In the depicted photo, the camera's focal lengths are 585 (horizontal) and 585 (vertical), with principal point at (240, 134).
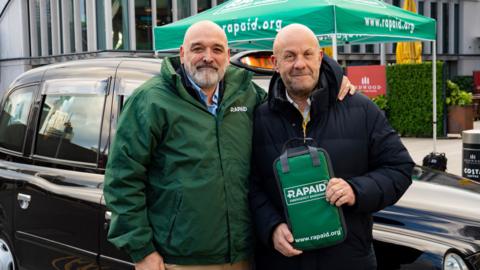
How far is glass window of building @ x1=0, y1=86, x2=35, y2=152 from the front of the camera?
422 cm

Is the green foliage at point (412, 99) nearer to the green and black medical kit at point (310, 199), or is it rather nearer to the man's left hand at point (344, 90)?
the man's left hand at point (344, 90)

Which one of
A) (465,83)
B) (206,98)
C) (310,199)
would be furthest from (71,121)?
(465,83)

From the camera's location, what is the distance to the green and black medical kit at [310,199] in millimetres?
2303

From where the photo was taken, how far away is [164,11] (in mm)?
26828

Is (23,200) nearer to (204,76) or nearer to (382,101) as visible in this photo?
(204,76)

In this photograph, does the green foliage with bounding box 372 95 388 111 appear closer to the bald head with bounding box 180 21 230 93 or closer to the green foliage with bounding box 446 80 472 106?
the green foliage with bounding box 446 80 472 106

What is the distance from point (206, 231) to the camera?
2.43 m

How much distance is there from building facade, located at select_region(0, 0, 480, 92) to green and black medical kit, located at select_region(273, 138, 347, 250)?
2262 centimetres

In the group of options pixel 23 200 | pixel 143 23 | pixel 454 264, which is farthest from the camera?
pixel 143 23

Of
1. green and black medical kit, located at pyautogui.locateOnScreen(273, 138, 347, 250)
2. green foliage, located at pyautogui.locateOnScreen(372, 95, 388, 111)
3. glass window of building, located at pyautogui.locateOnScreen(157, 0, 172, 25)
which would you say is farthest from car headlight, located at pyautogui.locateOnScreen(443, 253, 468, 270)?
glass window of building, located at pyautogui.locateOnScreen(157, 0, 172, 25)

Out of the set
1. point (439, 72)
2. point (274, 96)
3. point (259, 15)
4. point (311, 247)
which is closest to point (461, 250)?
point (311, 247)

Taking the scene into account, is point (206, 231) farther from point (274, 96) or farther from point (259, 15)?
point (259, 15)

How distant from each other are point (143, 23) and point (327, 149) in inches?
970

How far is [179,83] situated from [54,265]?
1.94 meters
